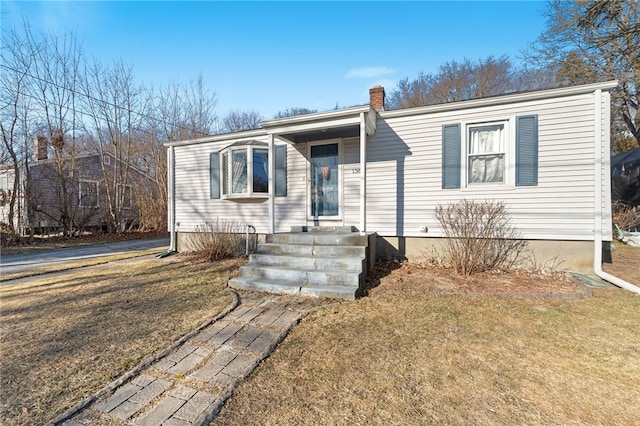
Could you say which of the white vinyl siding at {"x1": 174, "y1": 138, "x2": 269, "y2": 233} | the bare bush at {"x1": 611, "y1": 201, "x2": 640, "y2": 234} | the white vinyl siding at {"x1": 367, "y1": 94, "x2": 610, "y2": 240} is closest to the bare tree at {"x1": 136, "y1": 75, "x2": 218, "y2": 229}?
the white vinyl siding at {"x1": 174, "y1": 138, "x2": 269, "y2": 233}

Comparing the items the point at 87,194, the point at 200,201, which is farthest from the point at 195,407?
the point at 87,194

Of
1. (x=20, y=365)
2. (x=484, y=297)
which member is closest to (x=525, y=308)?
(x=484, y=297)

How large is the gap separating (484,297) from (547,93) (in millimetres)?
4019

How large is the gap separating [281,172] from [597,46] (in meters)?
14.4

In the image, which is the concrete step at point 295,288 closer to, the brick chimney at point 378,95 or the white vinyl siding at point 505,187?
the white vinyl siding at point 505,187

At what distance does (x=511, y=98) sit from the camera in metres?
5.38

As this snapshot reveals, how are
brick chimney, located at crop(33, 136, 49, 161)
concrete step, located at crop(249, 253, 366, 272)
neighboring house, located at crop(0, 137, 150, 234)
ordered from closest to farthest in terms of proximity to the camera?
concrete step, located at crop(249, 253, 366, 272), neighboring house, located at crop(0, 137, 150, 234), brick chimney, located at crop(33, 136, 49, 161)

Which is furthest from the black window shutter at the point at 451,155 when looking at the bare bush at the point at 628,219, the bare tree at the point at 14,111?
the bare tree at the point at 14,111

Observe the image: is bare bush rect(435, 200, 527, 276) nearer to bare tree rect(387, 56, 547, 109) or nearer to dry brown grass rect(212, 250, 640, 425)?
dry brown grass rect(212, 250, 640, 425)

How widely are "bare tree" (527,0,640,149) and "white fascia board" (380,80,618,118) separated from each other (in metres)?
8.50

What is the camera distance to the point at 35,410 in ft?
6.33

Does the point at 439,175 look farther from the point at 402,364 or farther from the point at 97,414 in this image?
the point at 97,414

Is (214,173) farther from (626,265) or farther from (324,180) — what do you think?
(626,265)

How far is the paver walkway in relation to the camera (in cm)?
188
